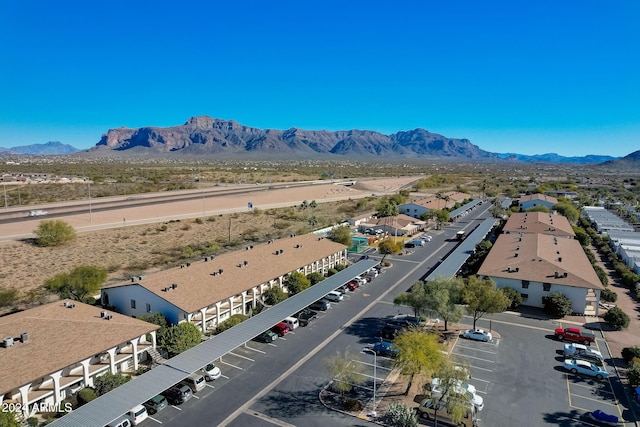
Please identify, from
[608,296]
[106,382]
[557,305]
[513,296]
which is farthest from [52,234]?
[608,296]

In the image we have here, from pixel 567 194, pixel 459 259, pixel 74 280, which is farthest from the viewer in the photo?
pixel 567 194

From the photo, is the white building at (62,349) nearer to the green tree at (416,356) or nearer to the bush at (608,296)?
the green tree at (416,356)

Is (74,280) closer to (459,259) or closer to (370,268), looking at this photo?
(370,268)

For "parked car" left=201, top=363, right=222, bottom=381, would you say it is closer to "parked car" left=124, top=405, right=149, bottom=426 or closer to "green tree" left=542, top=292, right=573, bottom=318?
"parked car" left=124, top=405, right=149, bottom=426

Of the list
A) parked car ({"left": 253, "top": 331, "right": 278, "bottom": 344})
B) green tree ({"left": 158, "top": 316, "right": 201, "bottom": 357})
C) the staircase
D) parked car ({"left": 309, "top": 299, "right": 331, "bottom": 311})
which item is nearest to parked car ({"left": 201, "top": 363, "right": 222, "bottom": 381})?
green tree ({"left": 158, "top": 316, "right": 201, "bottom": 357})

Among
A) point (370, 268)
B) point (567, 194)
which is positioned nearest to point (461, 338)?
point (370, 268)

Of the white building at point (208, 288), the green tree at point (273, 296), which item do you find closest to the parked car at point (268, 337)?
the white building at point (208, 288)

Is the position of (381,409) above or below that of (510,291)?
below
